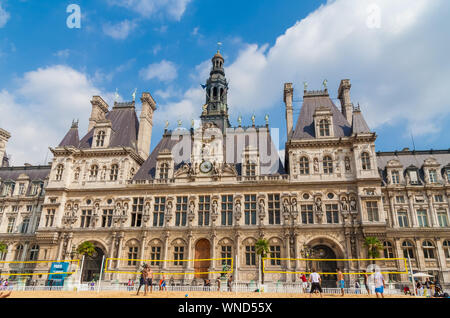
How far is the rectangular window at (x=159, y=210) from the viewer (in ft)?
120

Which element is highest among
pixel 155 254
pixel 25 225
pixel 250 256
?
pixel 25 225

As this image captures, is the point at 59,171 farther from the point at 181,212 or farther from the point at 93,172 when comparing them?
the point at 181,212

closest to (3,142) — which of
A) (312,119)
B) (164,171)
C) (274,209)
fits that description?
(164,171)

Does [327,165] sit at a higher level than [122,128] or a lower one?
lower

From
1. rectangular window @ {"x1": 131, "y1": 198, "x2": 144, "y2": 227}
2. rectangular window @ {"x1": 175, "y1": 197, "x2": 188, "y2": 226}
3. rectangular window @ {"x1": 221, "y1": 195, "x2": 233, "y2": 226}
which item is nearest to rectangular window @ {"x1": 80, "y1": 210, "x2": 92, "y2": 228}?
rectangular window @ {"x1": 131, "y1": 198, "x2": 144, "y2": 227}

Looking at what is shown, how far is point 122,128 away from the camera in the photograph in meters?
45.3

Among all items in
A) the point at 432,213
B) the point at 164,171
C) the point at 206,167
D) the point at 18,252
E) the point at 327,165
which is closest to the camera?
the point at 432,213

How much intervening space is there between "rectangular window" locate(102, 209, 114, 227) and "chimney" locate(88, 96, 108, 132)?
14910 mm

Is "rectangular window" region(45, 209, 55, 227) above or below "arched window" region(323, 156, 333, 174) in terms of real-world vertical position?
below

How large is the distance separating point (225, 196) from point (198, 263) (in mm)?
7910

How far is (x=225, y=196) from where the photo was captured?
3644 centimetres

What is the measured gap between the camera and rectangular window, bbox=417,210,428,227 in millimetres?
35469

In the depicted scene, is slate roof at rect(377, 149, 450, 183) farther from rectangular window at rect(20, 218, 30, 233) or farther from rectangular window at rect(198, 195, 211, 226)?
rectangular window at rect(20, 218, 30, 233)

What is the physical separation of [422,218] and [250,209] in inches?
767
